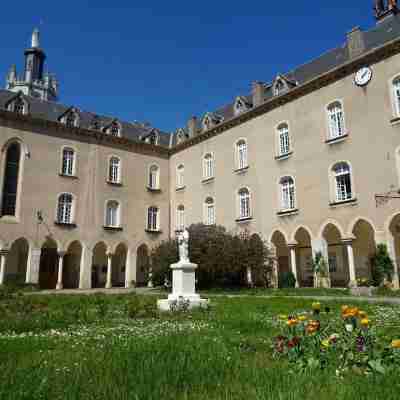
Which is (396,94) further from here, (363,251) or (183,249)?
(183,249)

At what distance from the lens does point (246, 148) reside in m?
29.1

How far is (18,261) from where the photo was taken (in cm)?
3067

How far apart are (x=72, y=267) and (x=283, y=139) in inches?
801

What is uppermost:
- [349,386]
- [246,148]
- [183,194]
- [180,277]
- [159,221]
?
[246,148]

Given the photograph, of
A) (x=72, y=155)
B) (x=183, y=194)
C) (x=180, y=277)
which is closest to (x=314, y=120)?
(x=183, y=194)

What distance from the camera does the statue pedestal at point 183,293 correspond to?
38.7 ft

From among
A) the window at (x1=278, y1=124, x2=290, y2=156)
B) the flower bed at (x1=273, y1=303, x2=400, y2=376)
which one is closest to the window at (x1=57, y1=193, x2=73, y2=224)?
the window at (x1=278, y1=124, x2=290, y2=156)

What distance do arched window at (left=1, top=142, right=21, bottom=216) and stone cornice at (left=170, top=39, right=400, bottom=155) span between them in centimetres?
1385

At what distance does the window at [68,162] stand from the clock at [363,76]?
21534mm

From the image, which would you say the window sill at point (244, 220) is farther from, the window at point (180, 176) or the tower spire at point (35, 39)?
the tower spire at point (35, 39)

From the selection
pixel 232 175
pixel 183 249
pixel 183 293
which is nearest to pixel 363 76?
pixel 232 175

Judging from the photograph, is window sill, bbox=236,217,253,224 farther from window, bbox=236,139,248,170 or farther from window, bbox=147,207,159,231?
window, bbox=147,207,159,231

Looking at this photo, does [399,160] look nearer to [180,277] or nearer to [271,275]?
[271,275]

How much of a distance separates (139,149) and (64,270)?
12.3 m
